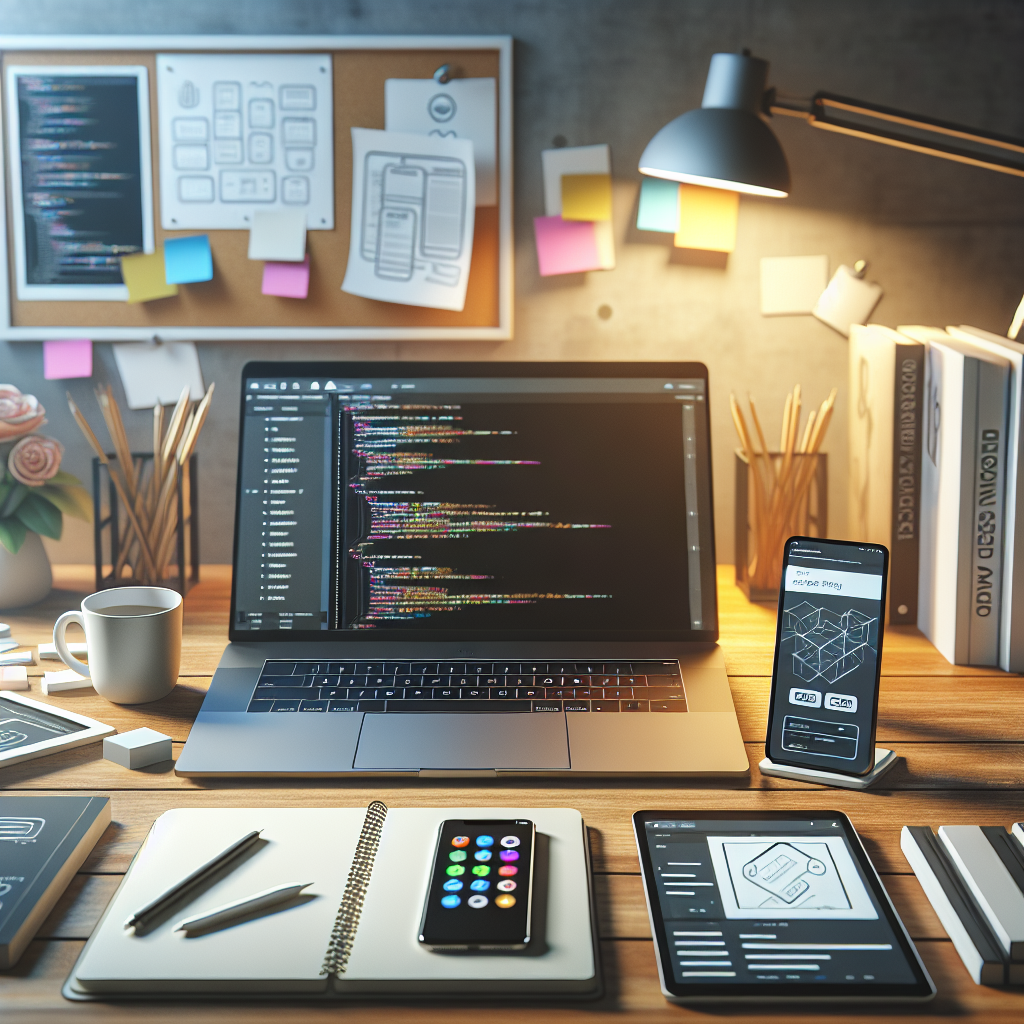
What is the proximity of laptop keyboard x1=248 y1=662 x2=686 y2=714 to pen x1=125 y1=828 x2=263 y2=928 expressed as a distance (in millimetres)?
199

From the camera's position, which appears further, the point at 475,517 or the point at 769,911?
the point at 475,517

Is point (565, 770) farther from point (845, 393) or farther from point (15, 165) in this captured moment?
point (15, 165)

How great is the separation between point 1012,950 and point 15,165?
4.56 feet

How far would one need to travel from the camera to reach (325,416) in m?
1.00

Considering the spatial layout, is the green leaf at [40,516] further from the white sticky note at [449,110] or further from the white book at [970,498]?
the white book at [970,498]

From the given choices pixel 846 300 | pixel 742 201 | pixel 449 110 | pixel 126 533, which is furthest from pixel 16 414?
pixel 846 300

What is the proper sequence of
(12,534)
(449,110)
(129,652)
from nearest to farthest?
(129,652), (12,534), (449,110)

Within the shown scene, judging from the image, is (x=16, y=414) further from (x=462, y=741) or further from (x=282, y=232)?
(x=462, y=741)

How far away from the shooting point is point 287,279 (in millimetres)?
1290

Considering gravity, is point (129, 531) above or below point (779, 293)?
below

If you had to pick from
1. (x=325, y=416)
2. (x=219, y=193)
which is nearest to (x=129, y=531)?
(x=325, y=416)

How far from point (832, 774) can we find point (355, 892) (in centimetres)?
39

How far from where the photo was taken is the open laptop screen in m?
0.98

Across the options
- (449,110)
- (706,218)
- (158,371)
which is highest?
(449,110)
